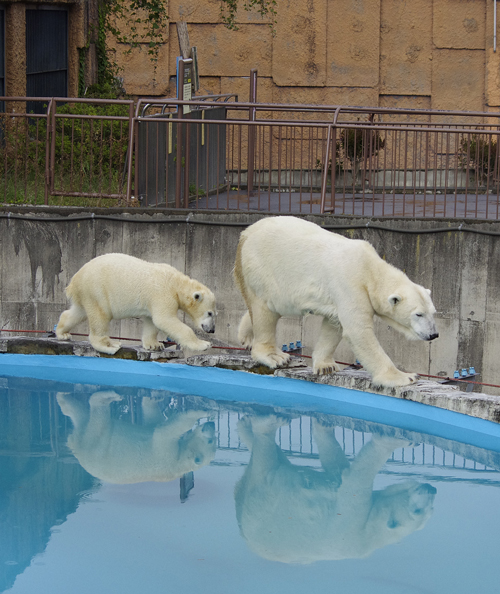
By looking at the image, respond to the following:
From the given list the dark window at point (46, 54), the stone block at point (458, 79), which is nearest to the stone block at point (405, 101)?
the stone block at point (458, 79)

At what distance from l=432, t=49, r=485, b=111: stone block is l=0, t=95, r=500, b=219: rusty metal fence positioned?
181 centimetres

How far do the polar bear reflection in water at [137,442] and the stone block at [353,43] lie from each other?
11721mm

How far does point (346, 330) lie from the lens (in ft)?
18.8

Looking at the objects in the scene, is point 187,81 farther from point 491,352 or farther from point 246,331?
point 491,352

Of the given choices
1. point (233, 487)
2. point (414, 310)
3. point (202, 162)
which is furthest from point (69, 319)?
point (202, 162)

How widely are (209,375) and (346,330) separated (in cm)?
171

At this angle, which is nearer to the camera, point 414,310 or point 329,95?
point 414,310

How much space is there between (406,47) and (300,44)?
2225mm

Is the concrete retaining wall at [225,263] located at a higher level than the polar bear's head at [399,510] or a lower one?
higher

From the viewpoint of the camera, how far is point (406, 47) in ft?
54.7

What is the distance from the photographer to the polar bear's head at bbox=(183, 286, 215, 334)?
654cm

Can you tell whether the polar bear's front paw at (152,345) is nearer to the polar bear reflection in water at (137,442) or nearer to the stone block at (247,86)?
the polar bear reflection in water at (137,442)

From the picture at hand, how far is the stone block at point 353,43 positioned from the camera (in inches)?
652

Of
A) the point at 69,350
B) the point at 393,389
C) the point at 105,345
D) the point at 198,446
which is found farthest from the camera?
the point at 69,350
